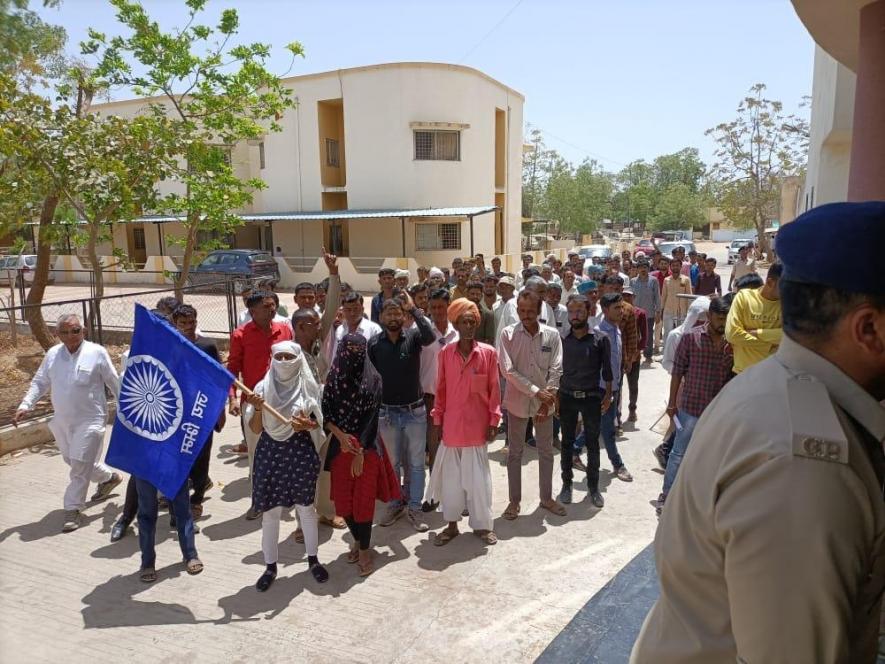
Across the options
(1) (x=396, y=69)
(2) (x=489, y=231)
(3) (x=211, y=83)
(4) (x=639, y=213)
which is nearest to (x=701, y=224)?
(4) (x=639, y=213)

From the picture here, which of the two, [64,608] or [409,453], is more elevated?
[409,453]

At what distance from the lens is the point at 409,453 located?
510 cm

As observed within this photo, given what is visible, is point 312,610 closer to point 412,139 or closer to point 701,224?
point 412,139

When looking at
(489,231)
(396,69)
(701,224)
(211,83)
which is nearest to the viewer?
(211,83)

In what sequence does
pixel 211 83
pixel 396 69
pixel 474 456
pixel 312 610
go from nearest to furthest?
pixel 312 610
pixel 474 456
pixel 211 83
pixel 396 69

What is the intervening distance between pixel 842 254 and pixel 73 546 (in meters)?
5.33

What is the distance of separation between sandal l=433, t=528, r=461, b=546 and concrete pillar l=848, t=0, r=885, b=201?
11.2 ft

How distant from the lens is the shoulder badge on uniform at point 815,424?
88 centimetres

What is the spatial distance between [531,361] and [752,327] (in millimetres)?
1603

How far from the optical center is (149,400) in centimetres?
423

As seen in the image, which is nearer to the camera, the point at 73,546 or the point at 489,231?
the point at 73,546

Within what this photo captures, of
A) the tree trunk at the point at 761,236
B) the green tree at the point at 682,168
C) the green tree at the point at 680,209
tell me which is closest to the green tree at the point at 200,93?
the tree trunk at the point at 761,236

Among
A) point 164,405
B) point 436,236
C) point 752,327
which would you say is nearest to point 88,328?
point 164,405

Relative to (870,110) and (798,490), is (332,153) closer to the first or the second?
(870,110)
